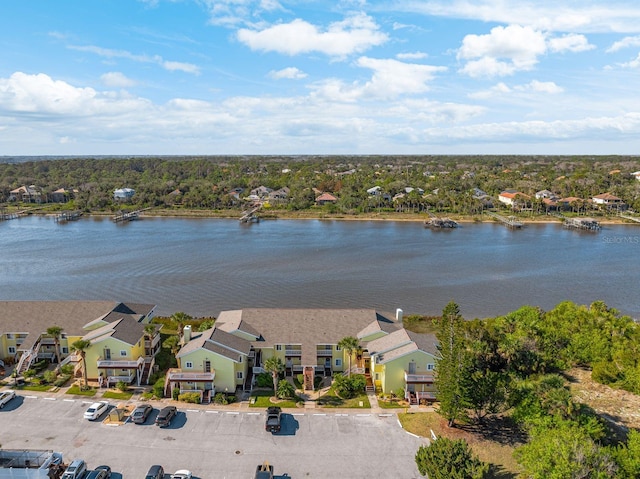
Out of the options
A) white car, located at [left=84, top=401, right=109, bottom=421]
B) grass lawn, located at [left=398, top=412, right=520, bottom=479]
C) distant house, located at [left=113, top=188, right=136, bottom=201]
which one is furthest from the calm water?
distant house, located at [left=113, top=188, right=136, bottom=201]

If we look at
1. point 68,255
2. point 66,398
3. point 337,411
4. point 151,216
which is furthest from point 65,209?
point 337,411

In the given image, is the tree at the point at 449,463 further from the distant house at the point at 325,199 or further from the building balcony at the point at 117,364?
the distant house at the point at 325,199

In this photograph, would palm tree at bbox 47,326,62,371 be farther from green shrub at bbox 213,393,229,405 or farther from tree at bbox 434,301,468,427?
tree at bbox 434,301,468,427

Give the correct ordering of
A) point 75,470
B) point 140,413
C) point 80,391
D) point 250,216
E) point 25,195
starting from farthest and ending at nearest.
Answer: point 25,195 < point 250,216 < point 80,391 < point 140,413 < point 75,470

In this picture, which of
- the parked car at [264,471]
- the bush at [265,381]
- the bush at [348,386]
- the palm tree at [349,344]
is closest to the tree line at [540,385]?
the bush at [348,386]

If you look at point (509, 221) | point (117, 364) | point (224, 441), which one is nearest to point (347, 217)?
point (509, 221)

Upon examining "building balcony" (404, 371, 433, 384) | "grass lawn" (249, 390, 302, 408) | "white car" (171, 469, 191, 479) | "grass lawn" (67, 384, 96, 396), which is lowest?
"grass lawn" (249, 390, 302, 408)

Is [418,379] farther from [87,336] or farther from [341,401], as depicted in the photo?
[87,336]
